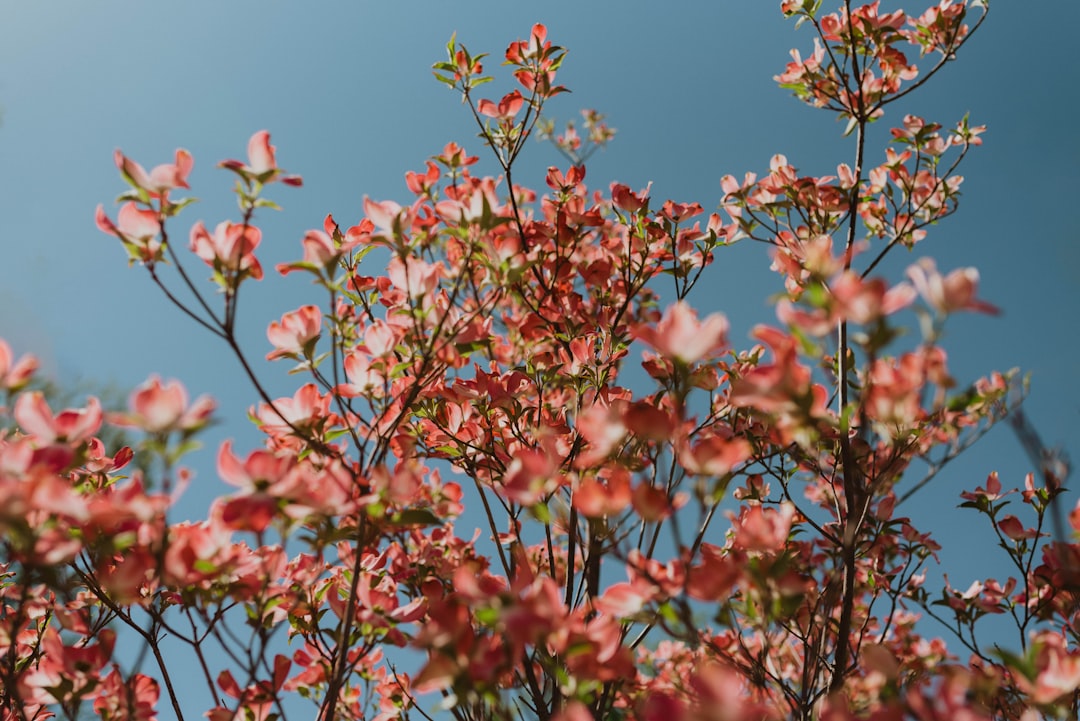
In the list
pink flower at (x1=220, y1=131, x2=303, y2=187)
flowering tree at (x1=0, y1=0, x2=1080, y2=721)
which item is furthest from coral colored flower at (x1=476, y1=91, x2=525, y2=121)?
pink flower at (x1=220, y1=131, x2=303, y2=187)

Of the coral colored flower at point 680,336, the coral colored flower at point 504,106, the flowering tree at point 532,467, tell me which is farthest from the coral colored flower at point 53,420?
the coral colored flower at point 504,106

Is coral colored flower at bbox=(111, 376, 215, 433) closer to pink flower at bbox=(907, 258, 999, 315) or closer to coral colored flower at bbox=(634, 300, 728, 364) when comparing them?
coral colored flower at bbox=(634, 300, 728, 364)

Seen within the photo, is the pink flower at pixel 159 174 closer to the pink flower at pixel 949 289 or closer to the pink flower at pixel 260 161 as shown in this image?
the pink flower at pixel 260 161

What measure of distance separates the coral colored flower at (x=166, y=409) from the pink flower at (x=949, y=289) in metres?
0.88

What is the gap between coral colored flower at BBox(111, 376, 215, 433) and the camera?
793 mm

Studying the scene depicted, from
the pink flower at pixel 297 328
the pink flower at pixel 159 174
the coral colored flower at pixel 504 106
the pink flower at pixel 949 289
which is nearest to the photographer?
the pink flower at pixel 949 289

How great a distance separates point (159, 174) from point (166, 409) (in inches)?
16.2

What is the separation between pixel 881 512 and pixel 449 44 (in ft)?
5.56

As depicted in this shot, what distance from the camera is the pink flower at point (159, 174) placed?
3.16ft

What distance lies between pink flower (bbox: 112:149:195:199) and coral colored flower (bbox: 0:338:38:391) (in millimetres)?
295

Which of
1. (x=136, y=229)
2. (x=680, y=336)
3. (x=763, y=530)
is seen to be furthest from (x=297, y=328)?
(x=763, y=530)

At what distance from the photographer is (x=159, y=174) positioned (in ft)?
3.24

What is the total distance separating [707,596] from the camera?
2.62ft

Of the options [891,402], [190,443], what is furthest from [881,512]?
[190,443]
